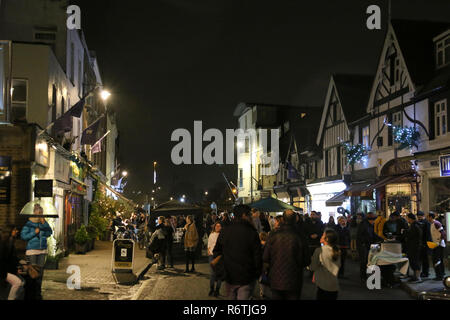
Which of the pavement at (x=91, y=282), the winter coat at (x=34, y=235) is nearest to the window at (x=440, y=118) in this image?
the pavement at (x=91, y=282)

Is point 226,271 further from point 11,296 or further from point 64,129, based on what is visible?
point 64,129

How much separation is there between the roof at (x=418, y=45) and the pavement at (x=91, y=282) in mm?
14656

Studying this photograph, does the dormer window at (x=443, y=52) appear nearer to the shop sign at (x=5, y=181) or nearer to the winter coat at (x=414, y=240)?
the winter coat at (x=414, y=240)

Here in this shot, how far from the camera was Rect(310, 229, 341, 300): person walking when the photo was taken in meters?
7.77

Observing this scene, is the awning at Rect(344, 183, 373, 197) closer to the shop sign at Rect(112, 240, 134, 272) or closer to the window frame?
the window frame

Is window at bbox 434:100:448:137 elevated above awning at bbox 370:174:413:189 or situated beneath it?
elevated above

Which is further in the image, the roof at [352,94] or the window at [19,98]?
the roof at [352,94]

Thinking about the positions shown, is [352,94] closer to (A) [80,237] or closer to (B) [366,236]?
(A) [80,237]

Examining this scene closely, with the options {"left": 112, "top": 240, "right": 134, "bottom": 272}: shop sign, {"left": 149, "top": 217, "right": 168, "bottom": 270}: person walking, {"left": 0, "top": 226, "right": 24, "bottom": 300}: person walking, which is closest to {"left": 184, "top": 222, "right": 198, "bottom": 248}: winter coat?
{"left": 149, "top": 217, "right": 168, "bottom": 270}: person walking

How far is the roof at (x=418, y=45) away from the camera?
79.7ft

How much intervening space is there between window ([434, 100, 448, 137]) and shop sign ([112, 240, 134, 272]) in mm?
13503

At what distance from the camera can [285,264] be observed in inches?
288

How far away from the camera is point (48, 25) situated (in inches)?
915
